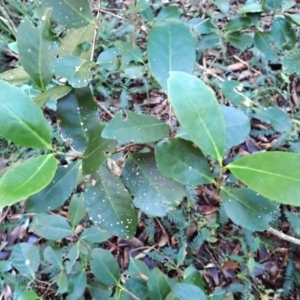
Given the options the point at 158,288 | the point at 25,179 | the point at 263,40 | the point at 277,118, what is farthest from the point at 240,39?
the point at 25,179

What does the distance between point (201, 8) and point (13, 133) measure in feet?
7.09

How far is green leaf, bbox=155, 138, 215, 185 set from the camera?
0.72 m

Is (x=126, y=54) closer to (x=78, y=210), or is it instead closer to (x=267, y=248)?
(x=78, y=210)

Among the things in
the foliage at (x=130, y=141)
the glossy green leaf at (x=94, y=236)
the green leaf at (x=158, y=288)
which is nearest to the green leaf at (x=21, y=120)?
the foliage at (x=130, y=141)

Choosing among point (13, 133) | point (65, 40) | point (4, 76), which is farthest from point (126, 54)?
point (13, 133)

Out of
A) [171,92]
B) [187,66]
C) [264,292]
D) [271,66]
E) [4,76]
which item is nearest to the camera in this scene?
A: [171,92]

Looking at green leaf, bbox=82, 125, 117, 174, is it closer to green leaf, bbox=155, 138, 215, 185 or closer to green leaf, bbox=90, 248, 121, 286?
green leaf, bbox=155, 138, 215, 185

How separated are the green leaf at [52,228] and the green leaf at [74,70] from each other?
30.0 inches

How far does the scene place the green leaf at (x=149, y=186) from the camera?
805 mm

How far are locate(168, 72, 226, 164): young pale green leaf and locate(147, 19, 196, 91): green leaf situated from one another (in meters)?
0.17

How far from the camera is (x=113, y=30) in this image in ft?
8.57

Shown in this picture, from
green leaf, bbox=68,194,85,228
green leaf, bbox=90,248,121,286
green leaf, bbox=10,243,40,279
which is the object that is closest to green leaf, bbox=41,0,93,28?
green leaf, bbox=68,194,85,228

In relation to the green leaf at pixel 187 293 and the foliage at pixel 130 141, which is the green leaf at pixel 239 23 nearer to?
the foliage at pixel 130 141

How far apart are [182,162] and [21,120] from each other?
320 mm
